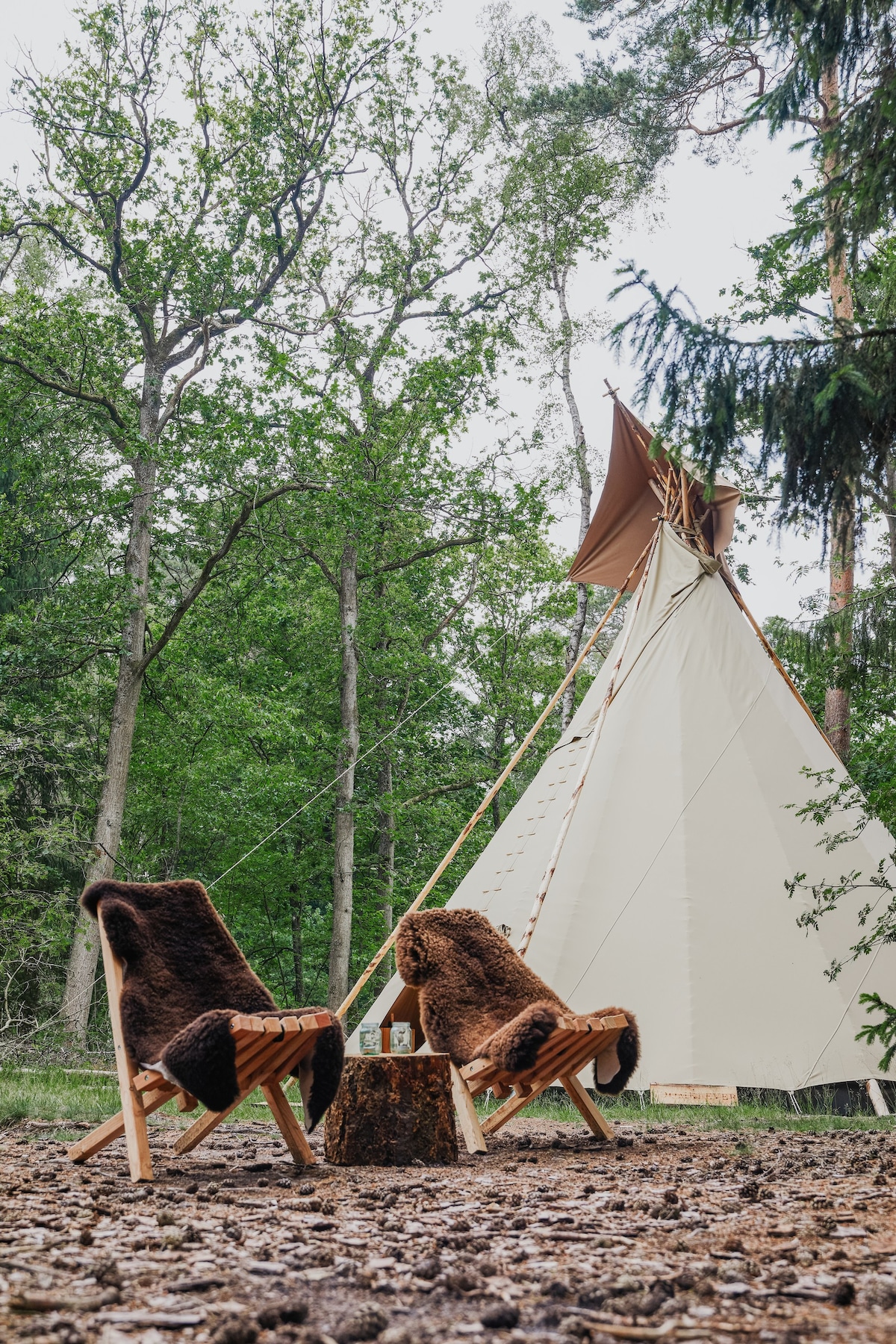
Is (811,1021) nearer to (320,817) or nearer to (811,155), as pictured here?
(811,155)

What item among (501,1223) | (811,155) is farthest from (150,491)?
(501,1223)

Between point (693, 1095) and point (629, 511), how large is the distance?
459cm

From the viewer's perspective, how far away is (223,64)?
32.7 feet

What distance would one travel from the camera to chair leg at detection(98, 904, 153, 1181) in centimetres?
272

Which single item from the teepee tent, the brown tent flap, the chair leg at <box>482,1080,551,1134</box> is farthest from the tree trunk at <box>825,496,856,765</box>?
the chair leg at <box>482,1080,551,1134</box>

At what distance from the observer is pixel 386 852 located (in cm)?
1261

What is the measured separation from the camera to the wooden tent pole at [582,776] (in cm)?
519

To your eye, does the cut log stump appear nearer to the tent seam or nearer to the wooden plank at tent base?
the wooden plank at tent base

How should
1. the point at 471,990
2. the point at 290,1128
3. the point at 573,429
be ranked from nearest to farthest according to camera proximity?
the point at 290,1128 → the point at 471,990 → the point at 573,429

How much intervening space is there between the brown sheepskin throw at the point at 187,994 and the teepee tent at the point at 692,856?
229 centimetres

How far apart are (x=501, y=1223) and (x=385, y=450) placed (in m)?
8.54

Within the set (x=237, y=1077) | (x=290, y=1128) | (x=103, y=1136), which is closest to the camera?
(x=237, y=1077)

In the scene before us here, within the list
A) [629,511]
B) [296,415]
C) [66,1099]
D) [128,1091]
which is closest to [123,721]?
[296,415]

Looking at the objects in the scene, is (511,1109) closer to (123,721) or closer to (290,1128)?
(290,1128)
